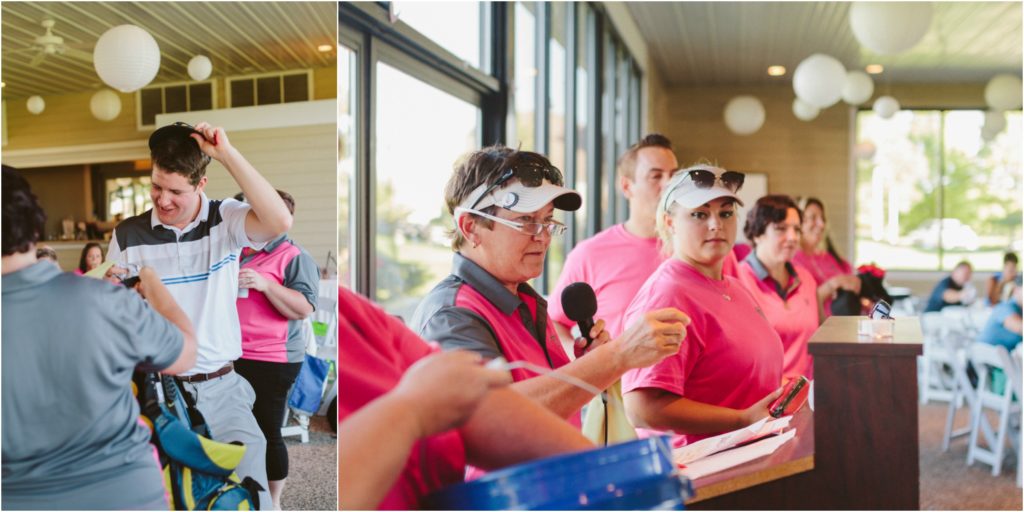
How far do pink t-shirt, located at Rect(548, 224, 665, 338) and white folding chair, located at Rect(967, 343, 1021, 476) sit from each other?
2.72 metres

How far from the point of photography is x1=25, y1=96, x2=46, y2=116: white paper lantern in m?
1.41

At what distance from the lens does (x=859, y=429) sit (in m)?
1.48

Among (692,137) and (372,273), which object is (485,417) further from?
(692,137)

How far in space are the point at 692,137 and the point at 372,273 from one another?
31.4ft

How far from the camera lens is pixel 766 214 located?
11.1 ft

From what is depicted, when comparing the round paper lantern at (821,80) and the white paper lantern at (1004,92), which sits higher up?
the white paper lantern at (1004,92)

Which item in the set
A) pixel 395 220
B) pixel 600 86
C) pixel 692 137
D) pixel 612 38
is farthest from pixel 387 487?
pixel 692 137

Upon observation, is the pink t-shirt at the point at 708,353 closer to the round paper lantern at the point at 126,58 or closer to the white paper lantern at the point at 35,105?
the round paper lantern at the point at 126,58

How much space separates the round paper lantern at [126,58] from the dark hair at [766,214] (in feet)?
7.91

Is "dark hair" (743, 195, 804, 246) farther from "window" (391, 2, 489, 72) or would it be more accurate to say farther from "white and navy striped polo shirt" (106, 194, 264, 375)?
"white and navy striped polo shirt" (106, 194, 264, 375)

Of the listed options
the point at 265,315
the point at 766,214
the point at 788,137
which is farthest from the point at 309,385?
the point at 788,137

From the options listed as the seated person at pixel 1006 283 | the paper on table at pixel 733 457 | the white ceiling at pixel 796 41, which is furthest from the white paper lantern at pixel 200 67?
the seated person at pixel 1006 283

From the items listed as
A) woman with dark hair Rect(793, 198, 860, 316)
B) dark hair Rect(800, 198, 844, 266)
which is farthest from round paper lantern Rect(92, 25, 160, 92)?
dark hair Rect(800, 198, 844, 266)

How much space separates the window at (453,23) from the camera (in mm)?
3049
